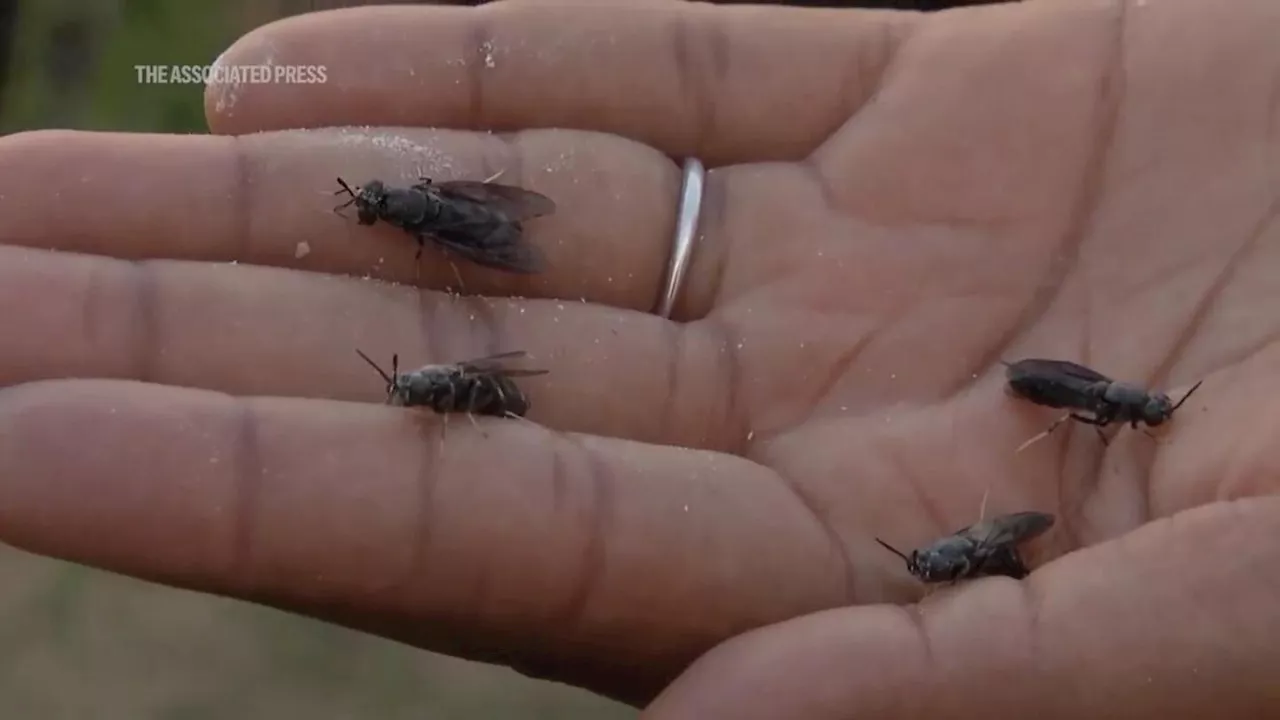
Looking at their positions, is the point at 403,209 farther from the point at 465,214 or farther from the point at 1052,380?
the point at 1052,380

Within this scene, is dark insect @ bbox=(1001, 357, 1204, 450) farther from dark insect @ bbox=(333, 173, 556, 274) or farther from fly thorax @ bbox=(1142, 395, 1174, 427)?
dark insect @ bbox=(333, 173, 556, 274)

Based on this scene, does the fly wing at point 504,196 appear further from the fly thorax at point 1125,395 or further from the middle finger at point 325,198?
the fly thorax at point 1125,395

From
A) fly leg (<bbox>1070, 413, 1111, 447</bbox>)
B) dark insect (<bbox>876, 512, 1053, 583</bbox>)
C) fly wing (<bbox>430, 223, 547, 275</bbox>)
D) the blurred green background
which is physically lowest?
the blurred green background

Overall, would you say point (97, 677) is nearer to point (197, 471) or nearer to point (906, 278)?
point (197, 471)

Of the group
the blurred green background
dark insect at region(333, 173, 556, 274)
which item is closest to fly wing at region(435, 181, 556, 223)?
dark insect at region(333, 173, 556, 274)

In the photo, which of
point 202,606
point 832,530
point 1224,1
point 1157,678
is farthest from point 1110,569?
point 202,606

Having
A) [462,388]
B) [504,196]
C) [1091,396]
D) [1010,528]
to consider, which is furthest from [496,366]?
[1091,396]

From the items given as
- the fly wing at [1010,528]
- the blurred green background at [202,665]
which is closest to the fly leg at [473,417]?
the fly wing at [1010,528]
